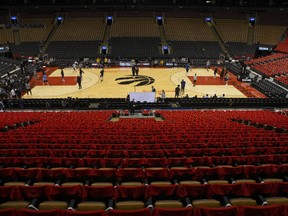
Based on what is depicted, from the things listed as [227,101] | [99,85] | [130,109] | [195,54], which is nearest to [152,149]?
[130,109]

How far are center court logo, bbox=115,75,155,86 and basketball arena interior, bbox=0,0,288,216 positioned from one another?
0.22m

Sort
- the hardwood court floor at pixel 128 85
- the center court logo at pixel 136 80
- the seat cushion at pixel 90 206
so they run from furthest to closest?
the center court logo at pixel 136 80
the hardwood court floor at pixel 128 85
the seat cushion at pixel 90 206

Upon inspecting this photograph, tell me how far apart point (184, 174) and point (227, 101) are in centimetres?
1686

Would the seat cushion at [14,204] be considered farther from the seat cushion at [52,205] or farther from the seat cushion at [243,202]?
the seat cushion at [243,202]

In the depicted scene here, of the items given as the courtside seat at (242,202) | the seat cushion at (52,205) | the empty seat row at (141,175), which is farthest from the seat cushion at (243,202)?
the seat cushion at (52,205)

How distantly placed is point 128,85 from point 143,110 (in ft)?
27.1

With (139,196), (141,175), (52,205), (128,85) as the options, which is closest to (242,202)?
(139,196)

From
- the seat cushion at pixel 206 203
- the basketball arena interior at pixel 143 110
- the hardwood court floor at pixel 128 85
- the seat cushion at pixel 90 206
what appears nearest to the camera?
the seat cushion at pixel 90 206

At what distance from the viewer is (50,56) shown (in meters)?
41.0

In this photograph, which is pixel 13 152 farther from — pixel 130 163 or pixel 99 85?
pixel 99 85

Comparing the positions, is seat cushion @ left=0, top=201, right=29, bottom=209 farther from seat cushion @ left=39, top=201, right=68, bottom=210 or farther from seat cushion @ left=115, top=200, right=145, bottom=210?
seat cushion @ left=115, top=200, right=145, bottom=210

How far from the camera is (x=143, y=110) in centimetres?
2164

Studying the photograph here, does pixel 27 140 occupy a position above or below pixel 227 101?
above

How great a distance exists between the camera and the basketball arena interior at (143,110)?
602 cm
